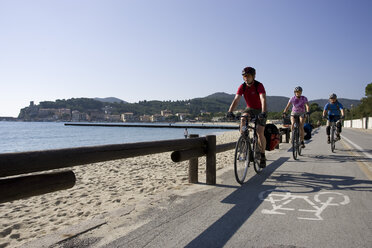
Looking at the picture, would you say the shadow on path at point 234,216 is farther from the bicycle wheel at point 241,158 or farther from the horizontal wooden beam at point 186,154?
the horizontal wooden beam at point 186,154

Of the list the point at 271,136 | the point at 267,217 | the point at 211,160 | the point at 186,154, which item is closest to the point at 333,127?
the point at 271,136

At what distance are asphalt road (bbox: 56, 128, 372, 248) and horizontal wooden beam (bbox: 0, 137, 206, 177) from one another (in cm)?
86

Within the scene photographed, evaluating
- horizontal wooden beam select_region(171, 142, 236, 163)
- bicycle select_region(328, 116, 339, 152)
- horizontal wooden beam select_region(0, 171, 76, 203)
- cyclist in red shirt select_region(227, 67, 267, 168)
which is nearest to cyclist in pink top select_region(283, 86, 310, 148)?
bicycle select_region(328, 116, 339, 152)

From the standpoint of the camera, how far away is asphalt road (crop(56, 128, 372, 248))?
→ 2.88 m

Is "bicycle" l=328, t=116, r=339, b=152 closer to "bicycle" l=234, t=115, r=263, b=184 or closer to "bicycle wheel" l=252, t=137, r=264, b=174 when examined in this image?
"bicycle wheel" l=252, t=137, r=264, b=174

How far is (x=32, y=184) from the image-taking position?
248 centimetres

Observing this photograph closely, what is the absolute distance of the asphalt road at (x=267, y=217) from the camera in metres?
2.88

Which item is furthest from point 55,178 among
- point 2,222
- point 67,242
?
point 2,222

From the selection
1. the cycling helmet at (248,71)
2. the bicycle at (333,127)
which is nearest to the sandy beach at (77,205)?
the cycling helmet at (248,71)

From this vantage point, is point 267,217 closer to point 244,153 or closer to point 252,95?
point 244,153

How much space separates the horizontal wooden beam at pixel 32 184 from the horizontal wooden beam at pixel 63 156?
68mm

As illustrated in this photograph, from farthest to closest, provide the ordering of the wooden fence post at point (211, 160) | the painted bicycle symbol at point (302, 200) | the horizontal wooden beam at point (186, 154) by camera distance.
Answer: the wooden fence post at point (211, 160) → the horizontal wooden beam at point (186, 154) → the painted bicycle symbol at point (302, 200)

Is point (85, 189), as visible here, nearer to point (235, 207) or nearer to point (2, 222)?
point (2, 222)

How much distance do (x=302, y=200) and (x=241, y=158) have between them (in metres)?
1.44
